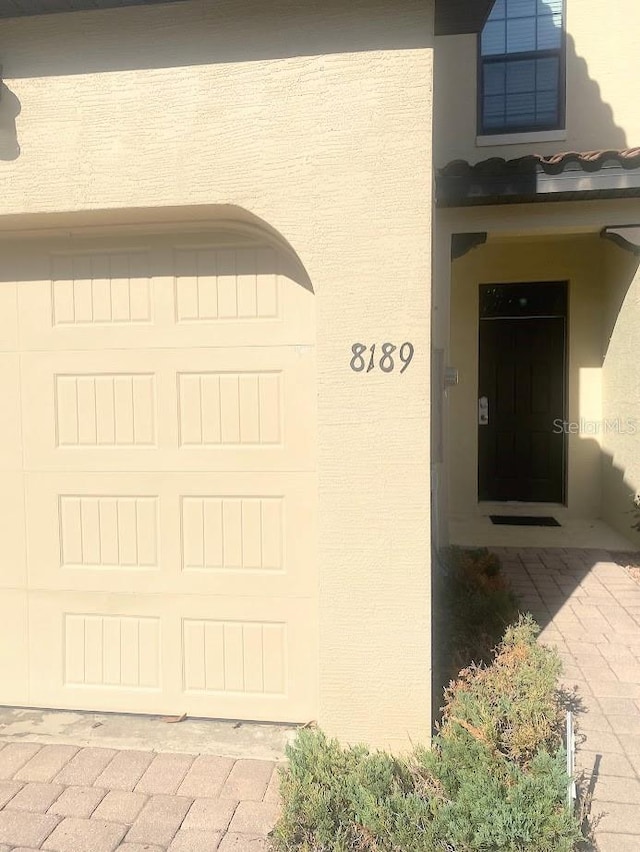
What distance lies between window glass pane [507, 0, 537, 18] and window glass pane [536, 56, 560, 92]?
0.53 metres

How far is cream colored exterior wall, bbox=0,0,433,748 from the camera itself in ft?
8.76

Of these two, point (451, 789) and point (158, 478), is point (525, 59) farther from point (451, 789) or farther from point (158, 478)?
point (451, 789)

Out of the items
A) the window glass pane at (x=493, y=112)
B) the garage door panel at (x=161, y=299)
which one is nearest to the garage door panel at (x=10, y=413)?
the garage door panel at (x=161, y=299)

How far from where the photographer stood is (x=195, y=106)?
9.11 feet

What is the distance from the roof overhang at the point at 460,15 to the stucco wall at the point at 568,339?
4731 millimetres

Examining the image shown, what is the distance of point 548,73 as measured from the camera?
22.9 feet

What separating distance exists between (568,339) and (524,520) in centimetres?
224

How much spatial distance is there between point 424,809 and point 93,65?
336 centimetres

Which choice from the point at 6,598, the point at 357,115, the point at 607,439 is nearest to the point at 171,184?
the point at 357,115

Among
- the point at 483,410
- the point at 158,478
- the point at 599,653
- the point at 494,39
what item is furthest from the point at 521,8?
the point at 158,478

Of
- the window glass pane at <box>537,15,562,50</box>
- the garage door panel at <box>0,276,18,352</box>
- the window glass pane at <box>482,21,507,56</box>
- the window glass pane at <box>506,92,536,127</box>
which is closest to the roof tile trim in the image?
the window glass pane at <box>506,92,536,127</box>

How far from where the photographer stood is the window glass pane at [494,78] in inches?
278

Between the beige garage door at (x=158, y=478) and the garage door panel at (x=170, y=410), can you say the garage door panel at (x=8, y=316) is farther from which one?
the garage door panel at (x=170, y=410)

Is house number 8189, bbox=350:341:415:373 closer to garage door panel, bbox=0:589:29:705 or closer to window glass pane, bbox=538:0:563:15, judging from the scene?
garage door panel, bbox=0:589:29:705
